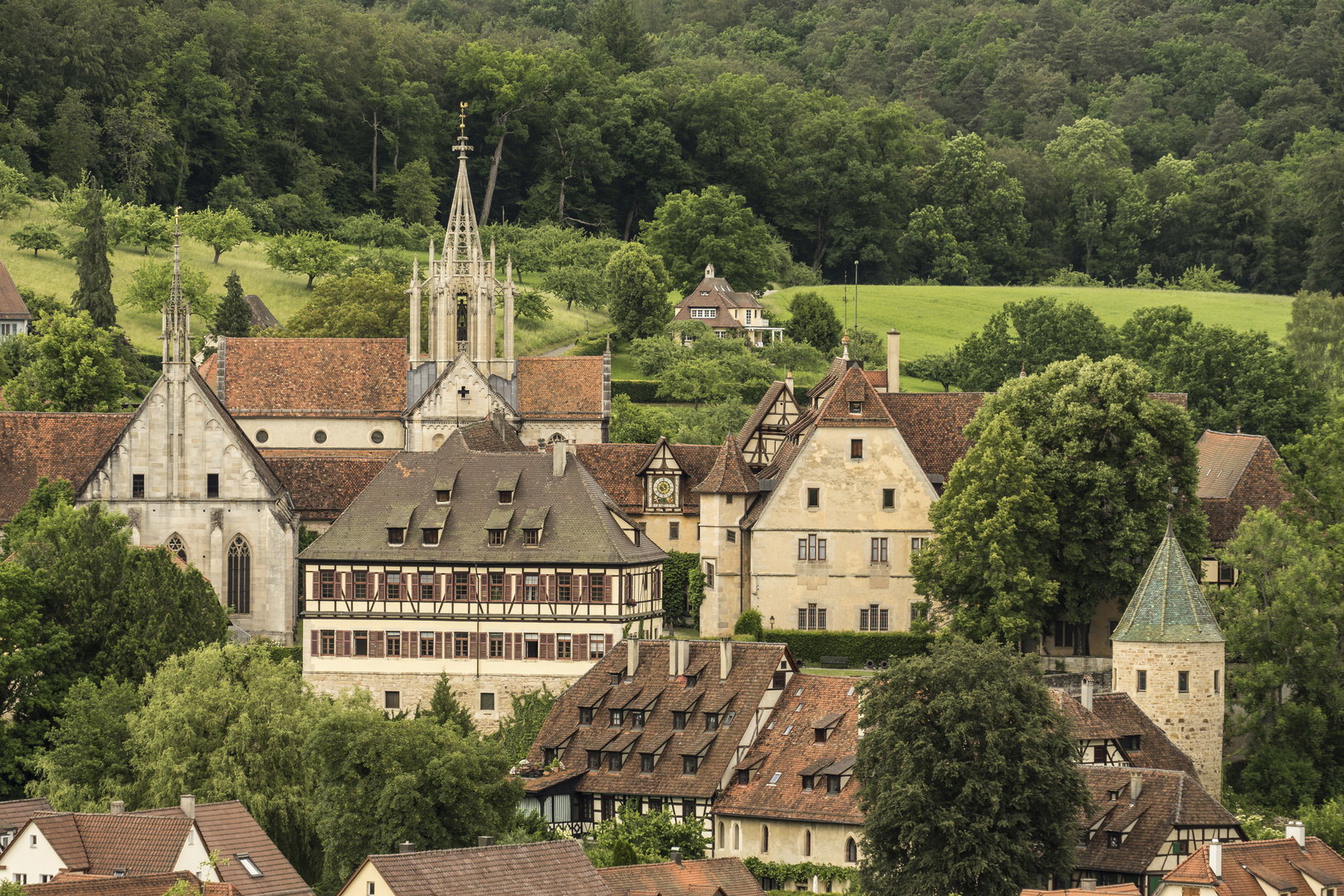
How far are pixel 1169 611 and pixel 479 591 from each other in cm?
2558

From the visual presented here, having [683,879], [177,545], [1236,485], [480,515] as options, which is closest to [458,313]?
[177,545]

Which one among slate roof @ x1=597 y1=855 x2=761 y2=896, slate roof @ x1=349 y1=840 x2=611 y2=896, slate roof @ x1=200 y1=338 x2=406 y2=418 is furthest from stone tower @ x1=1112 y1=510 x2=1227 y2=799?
slate roof @ x1=200 y1=338 x2=406 y2=418

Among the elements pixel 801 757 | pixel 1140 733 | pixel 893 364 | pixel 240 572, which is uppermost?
pixel 893 364

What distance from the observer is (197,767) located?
79.9m

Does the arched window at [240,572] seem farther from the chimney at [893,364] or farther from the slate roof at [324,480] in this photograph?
the chimney at [893,364]

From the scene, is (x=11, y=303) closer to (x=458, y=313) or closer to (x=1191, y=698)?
(x=458, y=313)

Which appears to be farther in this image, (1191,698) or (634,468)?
(634,468)

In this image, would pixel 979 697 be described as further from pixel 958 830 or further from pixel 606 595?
pixel 606 595

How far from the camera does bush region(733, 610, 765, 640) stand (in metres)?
94.3

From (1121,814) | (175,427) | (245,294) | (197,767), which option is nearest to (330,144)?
(245,294)

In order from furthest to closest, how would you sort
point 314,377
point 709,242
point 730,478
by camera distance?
point 709,242, point 314,377, point 730,478

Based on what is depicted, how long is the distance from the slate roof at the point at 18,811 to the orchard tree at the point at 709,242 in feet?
311

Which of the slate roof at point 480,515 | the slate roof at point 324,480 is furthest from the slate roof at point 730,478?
the slate roof at point 324,480

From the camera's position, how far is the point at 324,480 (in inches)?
4181
